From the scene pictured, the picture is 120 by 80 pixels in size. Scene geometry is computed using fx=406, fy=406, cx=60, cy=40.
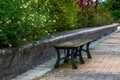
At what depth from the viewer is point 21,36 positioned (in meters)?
8.83

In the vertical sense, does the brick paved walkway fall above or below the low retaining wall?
below

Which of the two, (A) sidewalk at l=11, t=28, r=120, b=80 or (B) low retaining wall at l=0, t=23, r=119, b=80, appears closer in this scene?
(B) low retaining wall at l=0, t=23, r=119, b=80

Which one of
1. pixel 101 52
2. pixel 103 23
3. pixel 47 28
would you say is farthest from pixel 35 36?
pixel 103 23

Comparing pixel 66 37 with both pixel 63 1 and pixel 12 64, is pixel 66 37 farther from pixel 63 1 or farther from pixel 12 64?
pixel 12 64

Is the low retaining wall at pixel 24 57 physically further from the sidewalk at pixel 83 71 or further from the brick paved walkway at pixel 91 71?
the brick paved walkway at pixel 91 71

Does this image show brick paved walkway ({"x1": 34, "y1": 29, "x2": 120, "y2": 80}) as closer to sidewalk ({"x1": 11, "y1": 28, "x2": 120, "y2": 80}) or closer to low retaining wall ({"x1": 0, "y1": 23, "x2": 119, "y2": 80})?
sidewalk ({"x1": 11, "y1": 28, "x2": 120, "y2": 80})

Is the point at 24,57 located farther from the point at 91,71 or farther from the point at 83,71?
the point at 91,71

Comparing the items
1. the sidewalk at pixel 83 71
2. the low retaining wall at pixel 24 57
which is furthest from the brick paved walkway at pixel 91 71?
the low retaining wall at pixel 24 57

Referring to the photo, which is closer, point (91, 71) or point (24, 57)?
point (24, 57)

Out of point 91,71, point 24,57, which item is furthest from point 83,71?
point 24,57

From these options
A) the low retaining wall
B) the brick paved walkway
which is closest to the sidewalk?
the brick paved walkway

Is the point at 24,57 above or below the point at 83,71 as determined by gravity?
above

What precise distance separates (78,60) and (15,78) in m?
3.45

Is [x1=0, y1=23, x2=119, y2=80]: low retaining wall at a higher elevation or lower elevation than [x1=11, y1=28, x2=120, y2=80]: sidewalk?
higher
